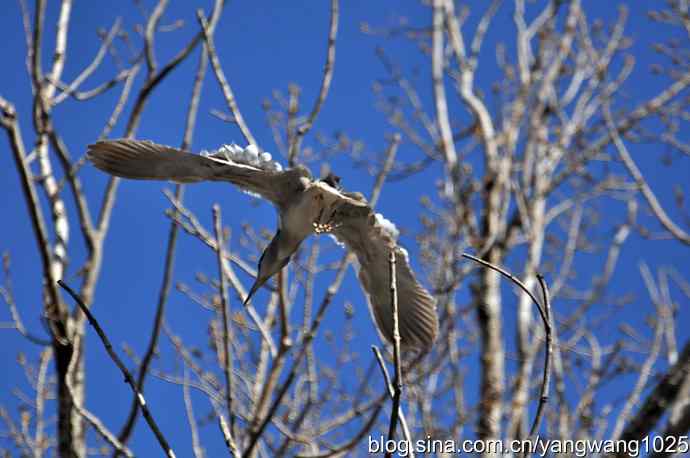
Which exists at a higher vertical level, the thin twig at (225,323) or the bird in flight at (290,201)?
the bird in flight at (290,201)

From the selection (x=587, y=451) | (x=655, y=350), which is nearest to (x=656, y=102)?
(x=655, y=350)

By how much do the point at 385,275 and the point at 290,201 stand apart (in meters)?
0.77

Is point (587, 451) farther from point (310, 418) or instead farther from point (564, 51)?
point (564, 51)

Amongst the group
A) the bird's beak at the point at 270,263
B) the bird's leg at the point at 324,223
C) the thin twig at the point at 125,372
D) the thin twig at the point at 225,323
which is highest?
the bird's leg at the point at 324,223

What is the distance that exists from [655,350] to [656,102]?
263 centimetres

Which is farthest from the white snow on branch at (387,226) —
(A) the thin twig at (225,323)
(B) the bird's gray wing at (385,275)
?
(A) the thin twig at (225,323)

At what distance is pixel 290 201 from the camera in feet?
14.1

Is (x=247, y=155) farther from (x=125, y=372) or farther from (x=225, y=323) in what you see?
(x=125, y=372)

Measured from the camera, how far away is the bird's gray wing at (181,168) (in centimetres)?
411

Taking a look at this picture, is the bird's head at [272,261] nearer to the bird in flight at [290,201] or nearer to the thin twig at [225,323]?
the bird in flight at [290,201]

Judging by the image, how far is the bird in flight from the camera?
409cm

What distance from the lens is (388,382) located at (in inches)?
100

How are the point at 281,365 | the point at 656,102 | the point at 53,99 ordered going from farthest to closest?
the point at 656,102
the point at 53,99
the point at 281,365

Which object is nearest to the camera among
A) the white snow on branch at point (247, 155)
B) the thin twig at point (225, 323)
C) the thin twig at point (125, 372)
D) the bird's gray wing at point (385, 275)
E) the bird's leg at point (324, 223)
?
the thin twig at point (125, 372)
